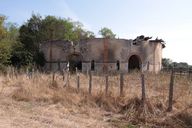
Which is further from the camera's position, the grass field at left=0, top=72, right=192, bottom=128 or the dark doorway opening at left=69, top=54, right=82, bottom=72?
the dark doorway opening at left=69, top=54, right=82, bottom=72

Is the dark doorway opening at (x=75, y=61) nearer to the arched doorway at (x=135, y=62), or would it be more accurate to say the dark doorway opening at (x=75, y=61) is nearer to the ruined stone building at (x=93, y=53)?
the ruined stone building at (x=93, y=53)

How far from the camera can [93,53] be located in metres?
36.3

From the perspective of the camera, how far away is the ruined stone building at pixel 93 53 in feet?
119

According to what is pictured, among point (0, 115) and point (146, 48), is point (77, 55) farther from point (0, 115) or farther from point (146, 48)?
point (0, 115)

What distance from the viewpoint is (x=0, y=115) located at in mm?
9422

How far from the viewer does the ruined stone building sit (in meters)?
36.4

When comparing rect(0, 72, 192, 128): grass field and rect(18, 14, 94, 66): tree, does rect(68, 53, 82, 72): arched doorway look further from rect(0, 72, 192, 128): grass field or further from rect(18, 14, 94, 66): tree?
rect(0, 72, 192, 128): grass field

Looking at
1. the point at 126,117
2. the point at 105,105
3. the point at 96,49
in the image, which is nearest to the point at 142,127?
the point at 126,117

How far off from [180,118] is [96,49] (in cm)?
2757

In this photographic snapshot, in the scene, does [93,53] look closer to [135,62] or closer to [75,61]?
[75,61]

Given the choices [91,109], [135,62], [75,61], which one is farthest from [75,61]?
[91,109]

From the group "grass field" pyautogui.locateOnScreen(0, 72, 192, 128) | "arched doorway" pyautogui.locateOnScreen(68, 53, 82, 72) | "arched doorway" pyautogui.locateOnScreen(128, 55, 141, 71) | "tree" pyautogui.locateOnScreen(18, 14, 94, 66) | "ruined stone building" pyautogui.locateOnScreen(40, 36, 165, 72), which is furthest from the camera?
"tree" pyautogui.locateOnScreen(18, 14, 94, 66)

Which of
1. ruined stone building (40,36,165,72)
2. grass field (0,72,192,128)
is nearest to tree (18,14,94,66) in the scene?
ruined stone building (40,36,165,72)

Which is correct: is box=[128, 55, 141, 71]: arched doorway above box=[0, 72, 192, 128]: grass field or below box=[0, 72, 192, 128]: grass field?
above
